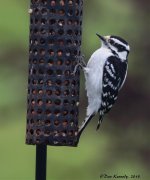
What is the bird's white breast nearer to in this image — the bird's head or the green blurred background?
the bird's head

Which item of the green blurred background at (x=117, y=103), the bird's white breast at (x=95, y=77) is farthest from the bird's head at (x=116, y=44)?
the green blurred background at (x=117, y=103)

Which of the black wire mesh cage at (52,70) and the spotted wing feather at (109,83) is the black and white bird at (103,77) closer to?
the spotted wing feather at (109,83)

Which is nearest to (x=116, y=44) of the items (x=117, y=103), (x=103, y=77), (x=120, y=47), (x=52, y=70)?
(x=120, y=47)

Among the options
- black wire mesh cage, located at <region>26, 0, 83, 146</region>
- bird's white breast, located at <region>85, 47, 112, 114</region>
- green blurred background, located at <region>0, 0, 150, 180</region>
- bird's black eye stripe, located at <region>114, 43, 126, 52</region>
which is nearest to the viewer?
black wire mesh cage, located at <region>26, 0, 83, 146</region>

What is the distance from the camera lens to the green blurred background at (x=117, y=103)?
11820 mm

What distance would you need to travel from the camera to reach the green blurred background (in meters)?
11.8

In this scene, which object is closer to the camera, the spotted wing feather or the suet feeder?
the suet feeder

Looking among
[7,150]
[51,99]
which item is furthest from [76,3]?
[7,150]

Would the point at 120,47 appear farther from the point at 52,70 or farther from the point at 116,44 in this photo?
the point at 52,70

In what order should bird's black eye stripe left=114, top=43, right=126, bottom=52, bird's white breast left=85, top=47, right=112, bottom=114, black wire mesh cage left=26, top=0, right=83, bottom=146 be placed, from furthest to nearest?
1. bird's black eye stripe left=114, top=43, right=126, bottom=52
2. bird's white breast left=85, top=47, right=112, bottom=114
3. black wire mesh cage left=26, top=0, right=83, bottom=146

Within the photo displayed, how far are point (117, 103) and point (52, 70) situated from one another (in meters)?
2.86

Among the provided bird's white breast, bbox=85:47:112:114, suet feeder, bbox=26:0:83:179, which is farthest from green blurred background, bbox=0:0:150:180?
suet feeder, bbox=26:0:83:179

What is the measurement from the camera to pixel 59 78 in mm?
9320

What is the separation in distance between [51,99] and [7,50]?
3.06 m
